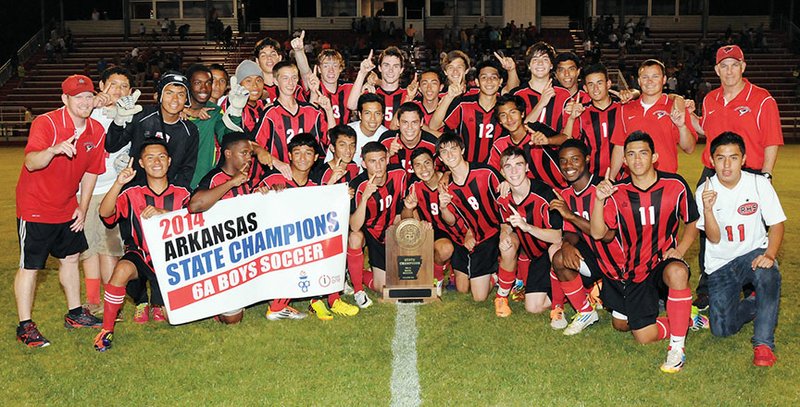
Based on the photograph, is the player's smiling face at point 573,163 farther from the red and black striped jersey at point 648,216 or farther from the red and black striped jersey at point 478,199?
the red and black striped jersey at point 478,199

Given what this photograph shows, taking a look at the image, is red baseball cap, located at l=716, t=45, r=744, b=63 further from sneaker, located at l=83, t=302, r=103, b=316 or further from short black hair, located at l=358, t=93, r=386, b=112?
sneaker, located at l=83, t=302, r=103, b=316

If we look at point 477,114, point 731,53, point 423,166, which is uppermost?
point 731,53

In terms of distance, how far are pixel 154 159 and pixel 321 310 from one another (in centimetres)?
182

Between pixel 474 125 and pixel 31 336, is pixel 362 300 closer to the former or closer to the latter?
pixel 474 125

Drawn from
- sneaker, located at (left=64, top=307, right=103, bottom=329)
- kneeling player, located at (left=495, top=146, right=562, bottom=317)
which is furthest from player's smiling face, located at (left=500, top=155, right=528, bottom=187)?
sneaker, located at (left=64, top=307, right=103, bottom=329)

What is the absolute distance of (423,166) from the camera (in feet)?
21.3

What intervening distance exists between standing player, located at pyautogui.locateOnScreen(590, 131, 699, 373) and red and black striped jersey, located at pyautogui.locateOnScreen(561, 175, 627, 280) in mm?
56

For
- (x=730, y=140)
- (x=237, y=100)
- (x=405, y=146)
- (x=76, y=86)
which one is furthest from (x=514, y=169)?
(x=76, y=86)

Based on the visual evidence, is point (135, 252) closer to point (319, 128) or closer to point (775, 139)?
point (319, 128)

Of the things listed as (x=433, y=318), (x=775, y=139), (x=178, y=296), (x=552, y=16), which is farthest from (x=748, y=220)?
(x=552, y=16)

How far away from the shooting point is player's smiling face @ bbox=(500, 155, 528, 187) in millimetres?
6055

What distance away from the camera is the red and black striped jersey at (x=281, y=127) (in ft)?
23.4

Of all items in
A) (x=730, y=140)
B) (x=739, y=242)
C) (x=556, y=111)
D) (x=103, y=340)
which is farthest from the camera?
(x=556, y=111)

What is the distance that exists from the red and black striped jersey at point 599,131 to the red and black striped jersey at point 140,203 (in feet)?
12.1
